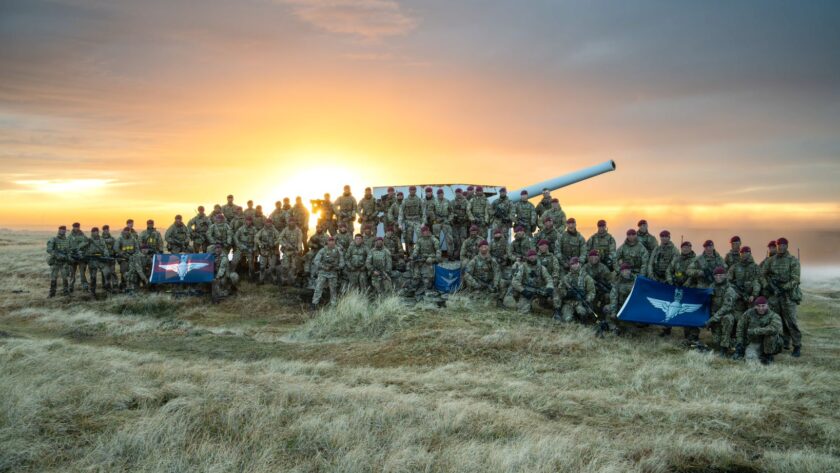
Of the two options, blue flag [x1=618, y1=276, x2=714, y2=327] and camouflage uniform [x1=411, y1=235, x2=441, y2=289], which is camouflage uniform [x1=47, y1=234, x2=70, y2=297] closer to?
camouflage uniform [x1=411, y1=235, x2=441, y2=289]

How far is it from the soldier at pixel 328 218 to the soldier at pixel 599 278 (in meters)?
9.32

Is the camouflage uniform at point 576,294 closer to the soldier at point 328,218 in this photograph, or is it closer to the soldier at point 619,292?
the soldier at point 619,292

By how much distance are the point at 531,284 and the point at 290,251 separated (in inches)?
320

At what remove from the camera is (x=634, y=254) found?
14.1m

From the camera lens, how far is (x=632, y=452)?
665cm

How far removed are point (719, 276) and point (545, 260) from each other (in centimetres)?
399

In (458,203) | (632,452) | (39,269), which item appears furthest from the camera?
(39,269)

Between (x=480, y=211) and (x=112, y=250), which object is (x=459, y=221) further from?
(x=112, y=250)

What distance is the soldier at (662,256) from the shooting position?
45.1ft

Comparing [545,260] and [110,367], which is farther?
[545,260]

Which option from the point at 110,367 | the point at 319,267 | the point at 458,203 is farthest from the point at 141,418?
the point at 458,203

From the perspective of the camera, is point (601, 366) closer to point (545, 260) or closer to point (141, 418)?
point (545, 260)

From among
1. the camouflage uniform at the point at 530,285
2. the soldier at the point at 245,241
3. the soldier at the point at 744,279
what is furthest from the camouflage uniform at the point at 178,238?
the soldier at the point at 744,279

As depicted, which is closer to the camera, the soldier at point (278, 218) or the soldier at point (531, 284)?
the soldier at point (531, 284)
